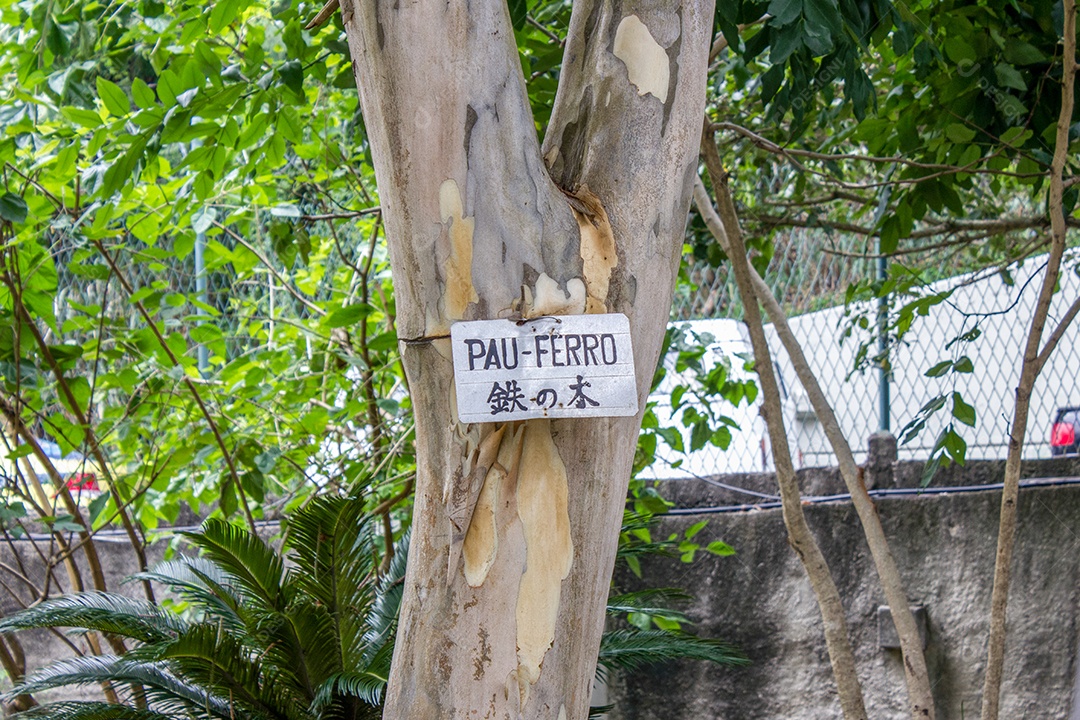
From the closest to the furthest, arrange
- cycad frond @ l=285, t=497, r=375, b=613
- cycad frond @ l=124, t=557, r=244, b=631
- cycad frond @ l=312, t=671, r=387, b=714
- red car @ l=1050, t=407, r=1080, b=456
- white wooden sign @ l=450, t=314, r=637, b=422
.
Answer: white wooden sign @ l=450, t=314, r=637, b=422 < cycad frond @ l=312, t=671, r=387, b=714 < cycad frond @ l=285, t=497, r=375, b=613 < cycad frond @ l=124, t=557, r=244, b=631 < red car @ l=1050, t=407, r=1080, b=456

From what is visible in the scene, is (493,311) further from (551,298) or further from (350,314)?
(350,314)

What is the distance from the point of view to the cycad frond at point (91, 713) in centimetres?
274

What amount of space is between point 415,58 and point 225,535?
1.82 m

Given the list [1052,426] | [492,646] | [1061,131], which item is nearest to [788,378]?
[1052,426]

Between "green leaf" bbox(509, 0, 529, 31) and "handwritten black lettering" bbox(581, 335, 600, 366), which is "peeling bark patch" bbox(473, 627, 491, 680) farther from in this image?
"green leaf" bbox(509, 0, 529, 31)

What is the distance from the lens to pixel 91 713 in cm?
277

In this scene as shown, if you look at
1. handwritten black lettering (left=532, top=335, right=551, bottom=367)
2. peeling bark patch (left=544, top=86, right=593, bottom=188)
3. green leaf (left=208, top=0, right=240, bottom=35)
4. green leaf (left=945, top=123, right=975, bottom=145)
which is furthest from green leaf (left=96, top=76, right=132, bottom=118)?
green leaf (left=945, top=123, right=975, bottom=145)

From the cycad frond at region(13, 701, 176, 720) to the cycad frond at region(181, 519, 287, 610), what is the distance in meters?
0.40

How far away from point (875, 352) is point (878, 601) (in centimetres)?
116

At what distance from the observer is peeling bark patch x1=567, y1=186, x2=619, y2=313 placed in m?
1.51

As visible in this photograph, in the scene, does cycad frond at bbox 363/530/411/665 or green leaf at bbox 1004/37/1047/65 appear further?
cycad frond at bbox 363/530/411/665

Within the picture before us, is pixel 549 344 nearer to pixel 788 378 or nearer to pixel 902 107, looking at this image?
pixel 902 107

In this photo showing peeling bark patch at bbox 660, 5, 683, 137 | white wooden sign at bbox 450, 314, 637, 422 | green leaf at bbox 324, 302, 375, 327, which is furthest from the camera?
green leaf at bbox 324, 302, 375, 327

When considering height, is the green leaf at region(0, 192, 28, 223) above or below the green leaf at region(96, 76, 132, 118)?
below
